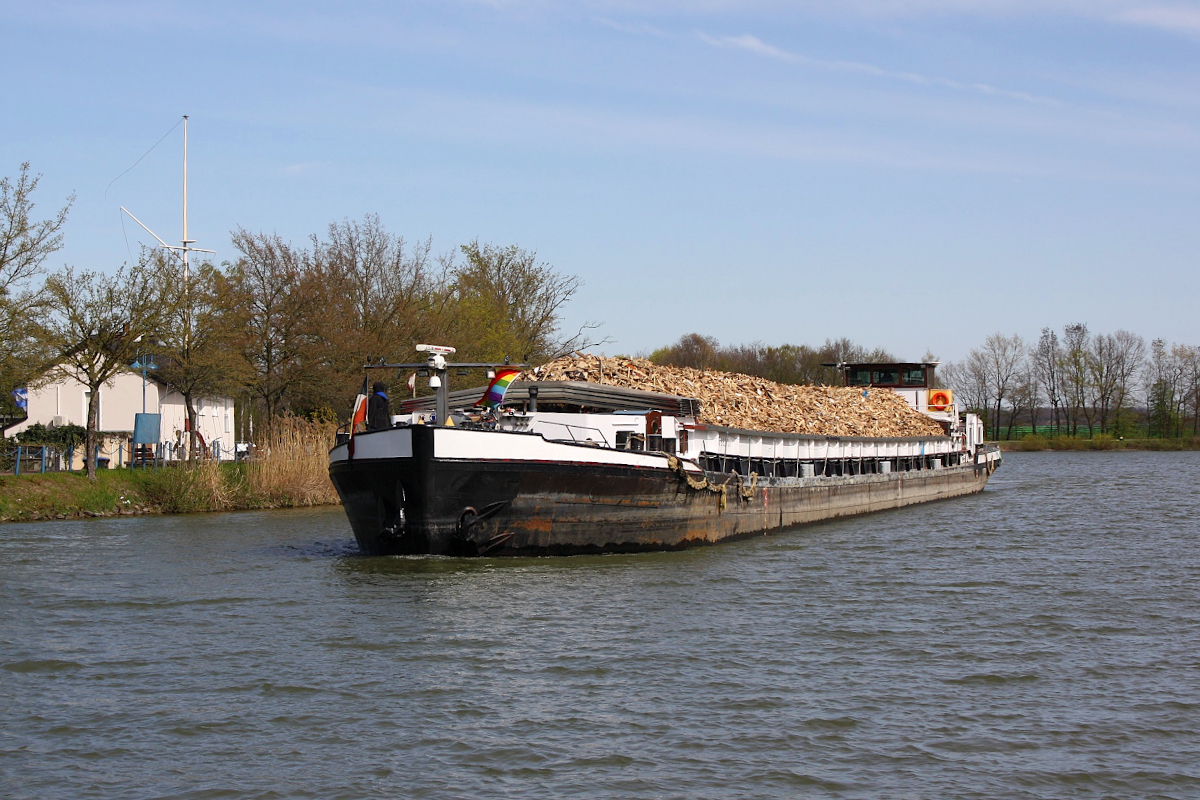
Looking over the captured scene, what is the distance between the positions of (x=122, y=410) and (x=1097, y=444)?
64.2 m

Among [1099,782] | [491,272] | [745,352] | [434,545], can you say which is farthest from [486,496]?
[745,352]

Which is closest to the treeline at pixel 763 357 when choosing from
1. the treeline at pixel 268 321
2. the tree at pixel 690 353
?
the tree at pixel 690 353

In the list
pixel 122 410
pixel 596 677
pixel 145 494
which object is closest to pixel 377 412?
pixel 596 677

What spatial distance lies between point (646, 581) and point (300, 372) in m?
21.6

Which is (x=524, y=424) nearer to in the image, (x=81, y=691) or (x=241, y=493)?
(x=81, y=691)

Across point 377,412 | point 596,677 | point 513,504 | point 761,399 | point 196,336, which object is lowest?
point 596,677

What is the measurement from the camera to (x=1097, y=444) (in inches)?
3152

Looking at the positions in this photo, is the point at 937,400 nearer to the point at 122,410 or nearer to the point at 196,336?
the point at 196,336

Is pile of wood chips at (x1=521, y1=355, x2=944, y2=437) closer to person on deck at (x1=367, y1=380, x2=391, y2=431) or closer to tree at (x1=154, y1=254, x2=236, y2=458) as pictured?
person on deck at (x1=367, y1=380, x2=391, y2=431)

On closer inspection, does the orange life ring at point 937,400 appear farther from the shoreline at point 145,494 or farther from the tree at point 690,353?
the tree at point 690,353

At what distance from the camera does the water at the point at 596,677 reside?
298 inches

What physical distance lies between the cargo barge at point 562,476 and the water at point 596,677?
46 centimetres

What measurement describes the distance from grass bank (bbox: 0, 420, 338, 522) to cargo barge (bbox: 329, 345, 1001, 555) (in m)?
8.33

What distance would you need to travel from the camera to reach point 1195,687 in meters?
9.79
